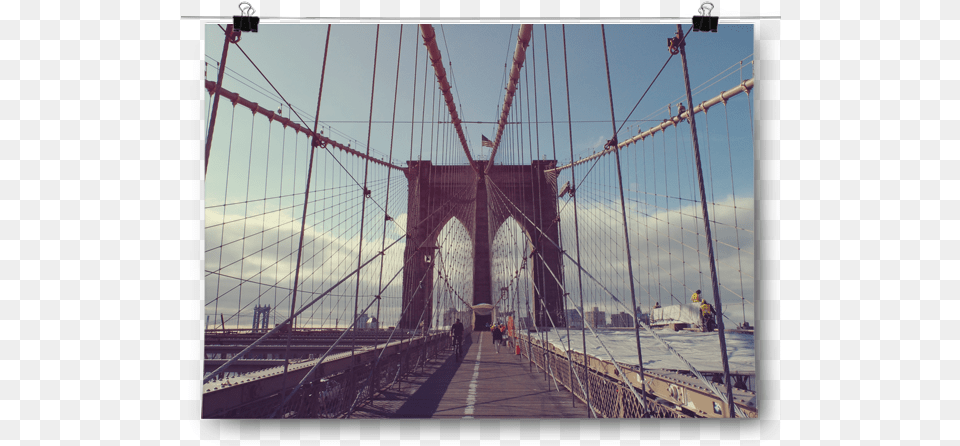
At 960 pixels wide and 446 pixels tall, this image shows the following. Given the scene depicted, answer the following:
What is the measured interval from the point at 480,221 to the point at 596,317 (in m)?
13.2

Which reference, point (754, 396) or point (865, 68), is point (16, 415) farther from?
point (865, 68)

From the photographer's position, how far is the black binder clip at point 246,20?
7.66 feet

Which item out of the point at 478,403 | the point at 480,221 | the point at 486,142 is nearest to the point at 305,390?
the point at 478,403

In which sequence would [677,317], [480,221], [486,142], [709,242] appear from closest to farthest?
[709,242], [677,317], [486,142], [480,221]

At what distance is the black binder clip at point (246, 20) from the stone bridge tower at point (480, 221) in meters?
2.68

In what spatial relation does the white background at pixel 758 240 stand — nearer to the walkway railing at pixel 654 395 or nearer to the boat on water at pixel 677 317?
the walkway railing at pixel 654 395

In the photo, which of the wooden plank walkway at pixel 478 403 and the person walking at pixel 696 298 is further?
the person walking at pixel 696 298

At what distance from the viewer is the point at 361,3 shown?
2.42 meters

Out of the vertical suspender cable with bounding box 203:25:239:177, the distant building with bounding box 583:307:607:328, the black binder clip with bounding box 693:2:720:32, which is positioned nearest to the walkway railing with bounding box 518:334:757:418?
the distant building with bounding box 583:307:607:328

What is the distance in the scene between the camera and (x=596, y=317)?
3723mm

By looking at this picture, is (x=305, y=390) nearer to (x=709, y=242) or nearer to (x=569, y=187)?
(x=709, y=242)

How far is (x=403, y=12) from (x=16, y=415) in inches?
115

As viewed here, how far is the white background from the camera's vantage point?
2.15 m

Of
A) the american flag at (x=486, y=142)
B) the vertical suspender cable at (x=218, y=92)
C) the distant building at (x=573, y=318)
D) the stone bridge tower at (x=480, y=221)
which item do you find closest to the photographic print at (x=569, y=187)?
the vertical suspender cable at (x=218, y=92)
